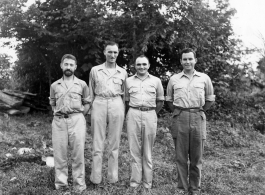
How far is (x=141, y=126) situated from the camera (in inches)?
162

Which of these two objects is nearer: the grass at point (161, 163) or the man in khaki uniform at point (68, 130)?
the man in khaki uniform at point (68, 130)

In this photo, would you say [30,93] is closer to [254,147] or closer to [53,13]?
[53,13]

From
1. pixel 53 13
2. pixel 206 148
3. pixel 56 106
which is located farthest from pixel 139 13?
pixel 56 106

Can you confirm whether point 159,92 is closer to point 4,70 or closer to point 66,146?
point 66,146

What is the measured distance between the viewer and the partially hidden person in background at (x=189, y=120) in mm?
3984

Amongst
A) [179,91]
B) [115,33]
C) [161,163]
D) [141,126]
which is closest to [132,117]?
[141,126]

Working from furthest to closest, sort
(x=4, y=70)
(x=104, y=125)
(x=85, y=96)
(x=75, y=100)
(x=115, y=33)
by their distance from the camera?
1. (x=4, y=70)
2. (x=115, y=33)
3. (x=85, y=96)
4. (x=104, y=125)
5. (x=75, y=100)

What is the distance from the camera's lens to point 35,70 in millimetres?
11680

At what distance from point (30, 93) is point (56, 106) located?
25.4 ft

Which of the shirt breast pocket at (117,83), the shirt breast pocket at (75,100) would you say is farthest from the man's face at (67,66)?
the shirt breast pocket at (117,83)

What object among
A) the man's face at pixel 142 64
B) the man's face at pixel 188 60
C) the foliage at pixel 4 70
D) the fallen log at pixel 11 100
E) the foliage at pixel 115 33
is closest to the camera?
the man's face at pixel 188 60

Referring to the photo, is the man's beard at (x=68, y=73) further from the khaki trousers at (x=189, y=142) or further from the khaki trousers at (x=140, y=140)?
the khaki trousers at (x=189, y=142)

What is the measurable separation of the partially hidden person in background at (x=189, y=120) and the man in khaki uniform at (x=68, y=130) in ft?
4.65

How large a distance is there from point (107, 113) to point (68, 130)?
24.4 inches
